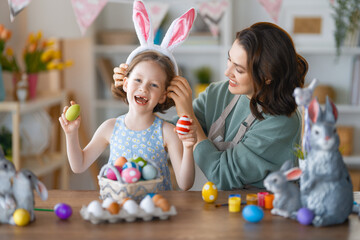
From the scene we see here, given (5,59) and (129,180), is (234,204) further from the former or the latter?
(5,59)

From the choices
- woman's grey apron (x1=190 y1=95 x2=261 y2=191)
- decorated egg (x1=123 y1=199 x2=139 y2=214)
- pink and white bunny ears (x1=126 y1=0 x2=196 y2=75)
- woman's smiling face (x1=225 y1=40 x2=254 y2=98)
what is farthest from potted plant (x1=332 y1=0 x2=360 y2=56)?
decorated egg (x1=123 y1=199 x2=139 y2=214)

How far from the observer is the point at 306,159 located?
1177mm

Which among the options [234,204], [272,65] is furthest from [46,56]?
[234,204]

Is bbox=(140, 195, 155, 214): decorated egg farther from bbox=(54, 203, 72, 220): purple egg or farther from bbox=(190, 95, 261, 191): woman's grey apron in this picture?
bbox=(190, 95, 261, 191): woman's grey apron

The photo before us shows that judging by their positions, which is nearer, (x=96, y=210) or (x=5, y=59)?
(x=96, y=210)

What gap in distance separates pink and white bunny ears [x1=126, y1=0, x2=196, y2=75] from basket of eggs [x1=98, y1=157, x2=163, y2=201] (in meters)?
0.41

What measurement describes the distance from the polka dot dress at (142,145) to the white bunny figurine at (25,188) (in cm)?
41

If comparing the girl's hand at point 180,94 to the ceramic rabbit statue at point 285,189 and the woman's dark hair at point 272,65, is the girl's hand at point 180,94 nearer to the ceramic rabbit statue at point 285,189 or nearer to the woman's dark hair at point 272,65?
the woman's dark hair at point 272,65

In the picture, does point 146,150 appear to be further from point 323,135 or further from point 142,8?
point 323,135

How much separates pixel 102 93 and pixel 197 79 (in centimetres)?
72

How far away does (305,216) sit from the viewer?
1.12 metres

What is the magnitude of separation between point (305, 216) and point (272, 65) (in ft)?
1.80

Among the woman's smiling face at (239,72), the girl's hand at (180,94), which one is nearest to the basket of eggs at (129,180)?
the girl's hand at (180,94)

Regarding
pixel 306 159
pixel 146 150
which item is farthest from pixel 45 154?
pixel 306 159
